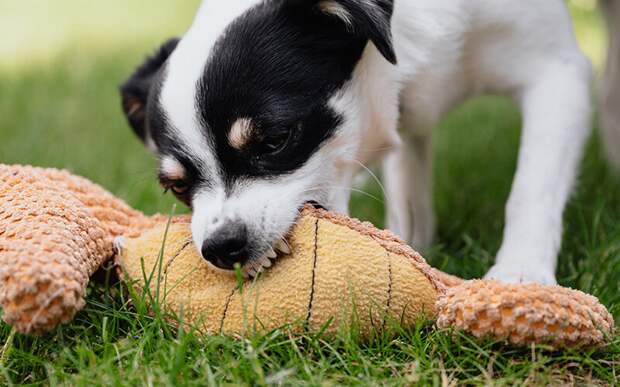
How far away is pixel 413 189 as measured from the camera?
3213 mm

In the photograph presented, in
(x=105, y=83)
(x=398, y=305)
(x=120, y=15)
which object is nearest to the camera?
(x=398, y=305)

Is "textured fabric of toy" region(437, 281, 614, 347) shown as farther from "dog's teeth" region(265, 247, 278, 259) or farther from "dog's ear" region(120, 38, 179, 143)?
"dog's ear" region(120, 38, 179, 143)

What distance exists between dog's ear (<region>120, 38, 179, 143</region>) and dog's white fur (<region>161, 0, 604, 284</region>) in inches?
15.1

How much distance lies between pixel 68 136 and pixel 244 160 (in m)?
2.70

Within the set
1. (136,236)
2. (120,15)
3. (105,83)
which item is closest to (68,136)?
(105,83)

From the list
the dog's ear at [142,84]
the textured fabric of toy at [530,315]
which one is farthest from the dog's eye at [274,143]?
the dog's ear at [142,84]

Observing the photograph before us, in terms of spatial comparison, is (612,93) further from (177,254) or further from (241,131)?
(177,254)

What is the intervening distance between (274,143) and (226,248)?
0.33m

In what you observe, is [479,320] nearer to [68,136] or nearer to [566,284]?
[566,284]

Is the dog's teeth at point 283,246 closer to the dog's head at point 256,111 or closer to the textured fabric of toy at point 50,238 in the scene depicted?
the dog's head at point 256,111

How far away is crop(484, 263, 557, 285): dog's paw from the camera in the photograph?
2.13 m

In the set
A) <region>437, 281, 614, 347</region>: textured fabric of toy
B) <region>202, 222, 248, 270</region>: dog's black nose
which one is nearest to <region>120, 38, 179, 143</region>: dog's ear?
<region>202, 222, 248, 270</region>: dog's black nose

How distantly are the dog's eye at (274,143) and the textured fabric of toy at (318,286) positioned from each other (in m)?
0.21

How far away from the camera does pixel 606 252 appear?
7.99 feet
